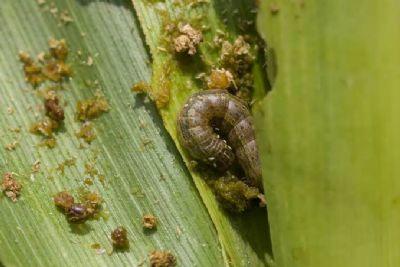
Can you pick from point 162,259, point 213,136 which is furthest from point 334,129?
point 162,259

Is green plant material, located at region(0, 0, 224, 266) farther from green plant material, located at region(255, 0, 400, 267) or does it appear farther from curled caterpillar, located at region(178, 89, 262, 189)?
green plant material, located at region(255, 0, 400, 267)

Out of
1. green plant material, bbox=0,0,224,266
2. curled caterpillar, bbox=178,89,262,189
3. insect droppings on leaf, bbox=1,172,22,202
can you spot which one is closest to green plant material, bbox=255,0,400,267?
curled caterpillar, bbox=178,89,262,189

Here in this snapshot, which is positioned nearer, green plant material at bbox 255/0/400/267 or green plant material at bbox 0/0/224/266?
green plant material at bbox 255/0/400/267

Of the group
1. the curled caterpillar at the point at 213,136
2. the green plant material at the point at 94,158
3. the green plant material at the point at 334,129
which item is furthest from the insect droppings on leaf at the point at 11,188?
the green plant material at the point at 334,129

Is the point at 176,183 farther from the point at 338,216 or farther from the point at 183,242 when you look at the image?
the point at 338,216

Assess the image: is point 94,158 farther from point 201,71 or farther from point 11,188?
point 201,71

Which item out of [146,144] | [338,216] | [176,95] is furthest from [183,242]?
[338,216]
